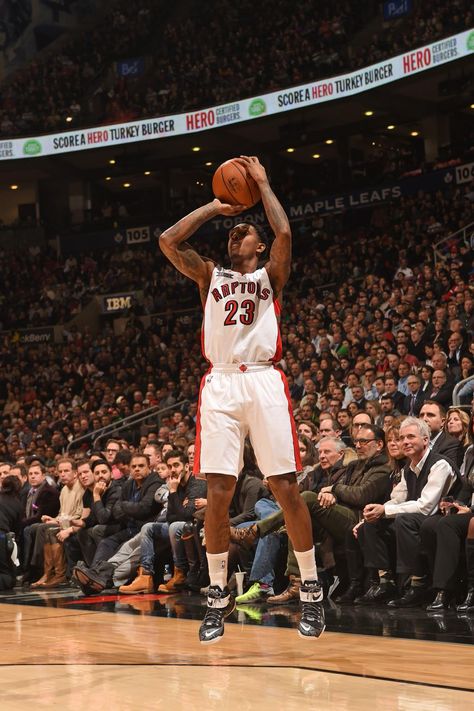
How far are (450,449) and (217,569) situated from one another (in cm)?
236

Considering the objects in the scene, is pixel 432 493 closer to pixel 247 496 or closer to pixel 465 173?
pixel 247 496

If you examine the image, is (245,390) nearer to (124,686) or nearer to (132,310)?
(124,686)

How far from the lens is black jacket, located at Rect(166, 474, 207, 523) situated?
756cm

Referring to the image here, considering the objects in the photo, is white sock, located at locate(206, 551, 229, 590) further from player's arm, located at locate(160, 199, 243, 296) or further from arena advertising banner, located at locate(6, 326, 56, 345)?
arena advertising banner, located at locate(6, 326, 56, 345)

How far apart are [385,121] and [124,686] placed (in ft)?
69.6

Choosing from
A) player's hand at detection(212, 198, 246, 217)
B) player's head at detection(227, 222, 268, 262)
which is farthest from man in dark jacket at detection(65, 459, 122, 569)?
player's hand at detection(212, 198, 246, 217)

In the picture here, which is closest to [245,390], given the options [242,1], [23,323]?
[23,323]

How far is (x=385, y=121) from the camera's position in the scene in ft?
76.1

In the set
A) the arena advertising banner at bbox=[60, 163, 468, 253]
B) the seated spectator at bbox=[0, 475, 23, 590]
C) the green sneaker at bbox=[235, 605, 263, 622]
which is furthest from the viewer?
the arena advertising banner at bbox=[60, 163, 468, 253]

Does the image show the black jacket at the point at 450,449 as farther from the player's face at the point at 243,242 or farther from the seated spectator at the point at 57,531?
the seated spectator at the point at 57,531

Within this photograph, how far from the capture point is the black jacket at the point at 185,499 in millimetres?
7562

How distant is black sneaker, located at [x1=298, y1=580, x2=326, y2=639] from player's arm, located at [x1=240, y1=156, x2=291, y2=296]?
1.46 metres

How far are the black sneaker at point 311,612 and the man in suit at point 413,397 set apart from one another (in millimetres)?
6153

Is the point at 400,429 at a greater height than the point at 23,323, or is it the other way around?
the point at 23,323
